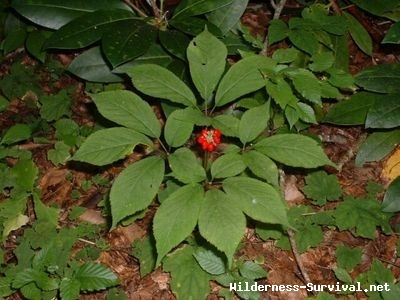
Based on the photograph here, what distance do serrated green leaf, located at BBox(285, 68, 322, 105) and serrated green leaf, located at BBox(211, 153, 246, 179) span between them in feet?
1.40

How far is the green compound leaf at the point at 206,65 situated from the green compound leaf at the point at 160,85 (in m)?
0.06

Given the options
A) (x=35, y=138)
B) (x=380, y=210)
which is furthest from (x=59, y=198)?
(x=380, y=210)

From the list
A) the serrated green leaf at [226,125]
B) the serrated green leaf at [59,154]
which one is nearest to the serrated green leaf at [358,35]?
the serrated green leaf at [226,125]

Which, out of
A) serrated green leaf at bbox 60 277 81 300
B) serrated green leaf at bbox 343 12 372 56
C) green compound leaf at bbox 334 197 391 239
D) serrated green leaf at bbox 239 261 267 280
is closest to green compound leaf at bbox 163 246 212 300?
serrated green leaf at bbox 239 261 267 280

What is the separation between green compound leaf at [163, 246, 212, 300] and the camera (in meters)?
1.94

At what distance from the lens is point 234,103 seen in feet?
7.77

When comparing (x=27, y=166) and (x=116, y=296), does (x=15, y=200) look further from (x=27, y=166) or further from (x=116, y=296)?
(x=116, y=296)

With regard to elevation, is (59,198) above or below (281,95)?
below

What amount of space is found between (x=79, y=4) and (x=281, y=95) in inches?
51.3

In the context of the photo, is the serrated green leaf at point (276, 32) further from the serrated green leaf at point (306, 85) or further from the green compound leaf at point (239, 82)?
the green compound leaf at point (239, 82)

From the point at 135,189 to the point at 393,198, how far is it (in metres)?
1.32

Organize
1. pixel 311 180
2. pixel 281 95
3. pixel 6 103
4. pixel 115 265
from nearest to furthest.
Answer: pixel 281 95
pixel 115 265
pixel 311 180
pixel 6 103

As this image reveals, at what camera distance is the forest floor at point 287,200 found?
207cm

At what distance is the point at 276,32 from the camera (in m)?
2.19
